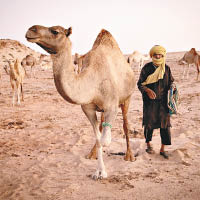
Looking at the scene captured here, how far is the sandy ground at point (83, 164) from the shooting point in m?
3.08

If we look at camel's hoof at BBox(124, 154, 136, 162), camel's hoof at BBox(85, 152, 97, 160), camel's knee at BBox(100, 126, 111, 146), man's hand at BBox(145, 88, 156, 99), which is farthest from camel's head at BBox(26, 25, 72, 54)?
camel's hoof at BBox(124, 154, 136, 162)

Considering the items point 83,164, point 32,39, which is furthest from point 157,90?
point 32,39

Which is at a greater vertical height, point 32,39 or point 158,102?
point 32,39

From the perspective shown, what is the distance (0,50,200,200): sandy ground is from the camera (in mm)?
3078

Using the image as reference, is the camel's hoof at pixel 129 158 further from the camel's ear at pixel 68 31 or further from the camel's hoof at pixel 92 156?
the camel's ear at pixel 68 31

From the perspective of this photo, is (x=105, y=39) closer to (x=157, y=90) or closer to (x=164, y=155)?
(x=157, y=90)

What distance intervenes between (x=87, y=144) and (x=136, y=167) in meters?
1.61

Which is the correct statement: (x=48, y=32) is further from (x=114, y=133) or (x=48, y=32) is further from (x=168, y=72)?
(x=114, y=133)

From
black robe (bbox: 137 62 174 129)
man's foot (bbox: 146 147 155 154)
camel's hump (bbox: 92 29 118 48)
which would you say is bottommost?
man's foot (bbox: 146 147 155 154)

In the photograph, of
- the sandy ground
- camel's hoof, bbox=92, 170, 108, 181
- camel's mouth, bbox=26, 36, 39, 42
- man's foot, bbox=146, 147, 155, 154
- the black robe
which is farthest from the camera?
man's foot, bbox=146, 147, 155, 154

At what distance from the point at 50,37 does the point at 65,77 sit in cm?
50

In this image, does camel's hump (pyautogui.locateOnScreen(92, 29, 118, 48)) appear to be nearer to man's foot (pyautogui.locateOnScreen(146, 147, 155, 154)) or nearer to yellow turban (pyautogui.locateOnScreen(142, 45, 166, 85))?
yellow turban (pyautogui.locateOnScreen(142, 45, 166, 85))

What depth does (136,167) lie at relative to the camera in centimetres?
393

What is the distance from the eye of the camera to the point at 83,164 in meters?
4.11
